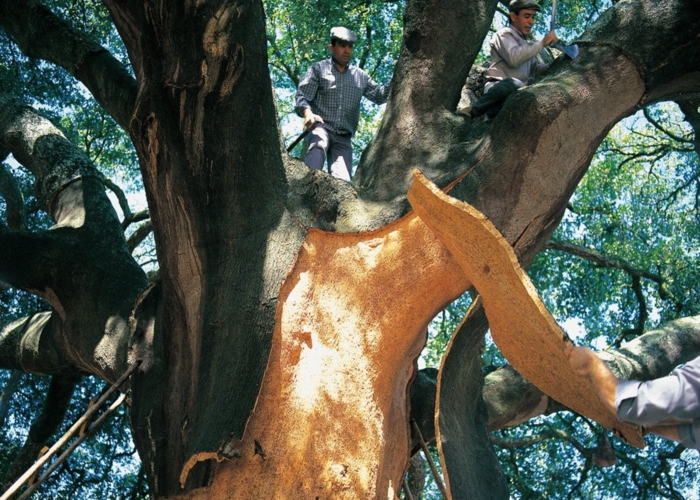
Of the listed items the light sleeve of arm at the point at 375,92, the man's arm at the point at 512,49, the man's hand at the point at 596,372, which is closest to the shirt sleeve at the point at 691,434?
the man's hand at the point at 596,372

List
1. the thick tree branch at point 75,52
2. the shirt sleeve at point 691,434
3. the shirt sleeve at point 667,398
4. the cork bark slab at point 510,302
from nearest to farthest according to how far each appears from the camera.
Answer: the shirt sleeve at point 667,398, the shirt sleeve at point 691,434, the cork bark slab at point 510,302, the thick tree branch at point 75,52

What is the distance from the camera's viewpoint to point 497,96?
4.25m

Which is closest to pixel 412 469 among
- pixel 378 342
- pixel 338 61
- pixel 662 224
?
pixel 338 61

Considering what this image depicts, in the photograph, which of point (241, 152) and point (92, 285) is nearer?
point (241, 152)

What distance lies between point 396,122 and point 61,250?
200 centimetres

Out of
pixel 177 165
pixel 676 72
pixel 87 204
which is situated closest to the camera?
pixel 177 165

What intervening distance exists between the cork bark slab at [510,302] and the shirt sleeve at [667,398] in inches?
12.2

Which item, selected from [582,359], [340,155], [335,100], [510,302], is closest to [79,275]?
[340,155]

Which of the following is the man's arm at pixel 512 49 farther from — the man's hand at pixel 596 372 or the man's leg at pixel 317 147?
the man's hand at pixel 596 372

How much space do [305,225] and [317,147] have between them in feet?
5.08

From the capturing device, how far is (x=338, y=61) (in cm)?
553

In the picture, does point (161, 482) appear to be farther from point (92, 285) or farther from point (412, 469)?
point (412, 469)

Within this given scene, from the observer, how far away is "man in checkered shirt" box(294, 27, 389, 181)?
5.30 meters

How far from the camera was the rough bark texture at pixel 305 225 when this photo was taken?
3.31 meters
